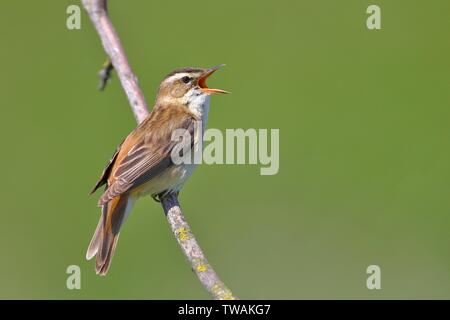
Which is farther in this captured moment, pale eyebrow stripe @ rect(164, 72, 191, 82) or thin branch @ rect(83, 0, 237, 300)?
pale eyebrow stripe @ rect(164, 72, 191, 82)

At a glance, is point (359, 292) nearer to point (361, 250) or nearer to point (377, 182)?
point (361, 250)

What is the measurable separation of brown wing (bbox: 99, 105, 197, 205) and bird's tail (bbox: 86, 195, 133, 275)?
207 millimetres

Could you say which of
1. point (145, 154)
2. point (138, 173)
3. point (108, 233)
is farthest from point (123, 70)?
point (108, 233)

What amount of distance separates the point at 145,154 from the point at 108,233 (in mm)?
698

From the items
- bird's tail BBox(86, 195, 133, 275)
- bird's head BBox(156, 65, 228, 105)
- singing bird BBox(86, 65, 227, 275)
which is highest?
bird's head BBox(156, 65, 228, 105)

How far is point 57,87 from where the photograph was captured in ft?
32.1

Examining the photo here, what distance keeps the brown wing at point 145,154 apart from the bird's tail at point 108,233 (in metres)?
0.21

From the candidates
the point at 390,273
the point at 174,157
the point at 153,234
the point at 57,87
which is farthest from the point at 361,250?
the point at 57,87

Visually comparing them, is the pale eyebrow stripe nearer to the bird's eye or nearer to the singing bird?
the bird's eye

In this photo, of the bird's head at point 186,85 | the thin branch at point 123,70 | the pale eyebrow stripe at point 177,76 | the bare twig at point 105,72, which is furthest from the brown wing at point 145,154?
the bare twig at point 105,72

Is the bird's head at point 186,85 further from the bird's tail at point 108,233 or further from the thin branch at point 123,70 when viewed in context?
the bird's tail at point 108,233

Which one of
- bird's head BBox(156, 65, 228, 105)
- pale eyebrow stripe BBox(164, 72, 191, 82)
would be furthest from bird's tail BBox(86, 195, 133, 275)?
pale eyebrow stripe BBox(164, 72, 191, 82)

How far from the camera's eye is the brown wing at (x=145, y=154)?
6059mm

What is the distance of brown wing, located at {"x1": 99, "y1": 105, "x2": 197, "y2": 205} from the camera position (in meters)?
6.06
